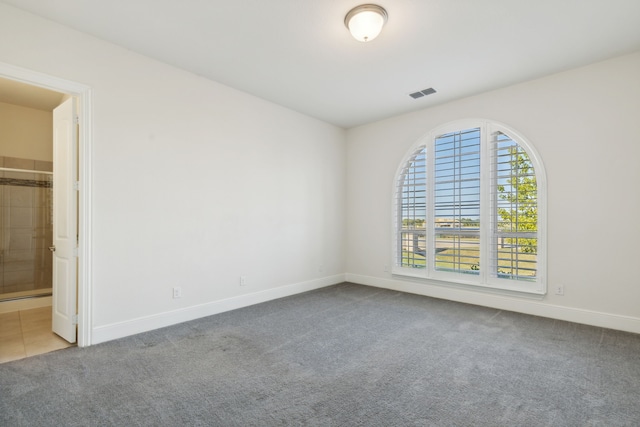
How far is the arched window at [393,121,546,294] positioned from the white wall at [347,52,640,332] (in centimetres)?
16

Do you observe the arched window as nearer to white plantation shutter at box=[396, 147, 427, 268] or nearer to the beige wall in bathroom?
white plantation shutter at box=[396, 147, 427, 268]

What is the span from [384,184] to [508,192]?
1.88 m

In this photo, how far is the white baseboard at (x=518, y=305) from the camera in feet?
10.8

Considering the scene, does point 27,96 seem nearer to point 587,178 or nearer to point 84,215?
point 84,215

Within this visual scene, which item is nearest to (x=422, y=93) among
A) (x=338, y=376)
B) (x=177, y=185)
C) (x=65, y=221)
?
(x=177, y=185)

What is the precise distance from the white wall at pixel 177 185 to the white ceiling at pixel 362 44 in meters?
0.26

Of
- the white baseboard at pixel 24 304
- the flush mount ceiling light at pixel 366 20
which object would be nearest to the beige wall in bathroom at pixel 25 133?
the white baseboard at pixel 24 304

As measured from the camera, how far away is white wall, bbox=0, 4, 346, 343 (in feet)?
9.74

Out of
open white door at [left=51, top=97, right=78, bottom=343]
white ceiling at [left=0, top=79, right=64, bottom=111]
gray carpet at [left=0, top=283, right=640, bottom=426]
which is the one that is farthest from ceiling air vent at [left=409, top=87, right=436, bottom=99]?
white ceiling at [left=0, top=79, right=64, bottom=111]

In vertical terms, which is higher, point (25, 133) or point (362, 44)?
point (362, 44)

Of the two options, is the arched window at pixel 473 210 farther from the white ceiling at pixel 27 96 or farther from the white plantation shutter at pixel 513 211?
the white ceiling at pixel 27 96

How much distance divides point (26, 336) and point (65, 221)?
1277 millimetres

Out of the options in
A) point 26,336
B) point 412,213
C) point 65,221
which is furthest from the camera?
point 412,213

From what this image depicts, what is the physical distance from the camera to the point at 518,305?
3910 millimetres
